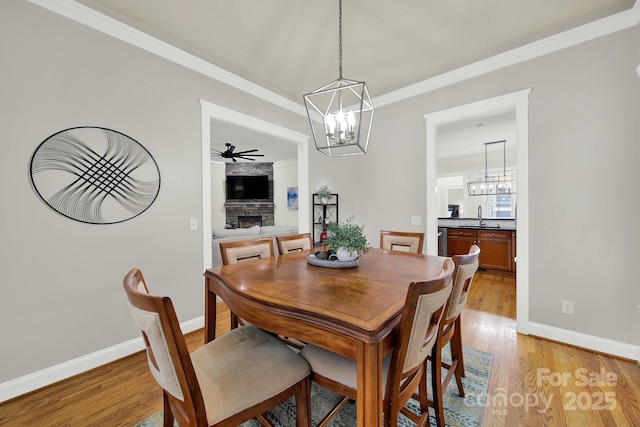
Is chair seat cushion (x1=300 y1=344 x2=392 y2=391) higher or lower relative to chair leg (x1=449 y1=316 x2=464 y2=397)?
higher

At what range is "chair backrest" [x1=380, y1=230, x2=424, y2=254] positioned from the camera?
246cm

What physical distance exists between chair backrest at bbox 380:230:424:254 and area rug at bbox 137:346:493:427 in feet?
3.38

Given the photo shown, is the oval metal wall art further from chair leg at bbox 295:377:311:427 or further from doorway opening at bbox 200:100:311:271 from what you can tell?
chair leg at bbox 295:377:311:427

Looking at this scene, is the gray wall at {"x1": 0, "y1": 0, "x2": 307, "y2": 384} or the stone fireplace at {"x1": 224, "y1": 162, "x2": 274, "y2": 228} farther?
the stone fireplace at {"x1": 224, "y1": 162, "x2": 274, "y2": 228}

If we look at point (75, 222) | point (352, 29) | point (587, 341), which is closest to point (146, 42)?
point (75, 222)

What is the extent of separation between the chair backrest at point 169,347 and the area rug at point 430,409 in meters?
0.82

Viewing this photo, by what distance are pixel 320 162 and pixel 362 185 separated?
83 centimetres

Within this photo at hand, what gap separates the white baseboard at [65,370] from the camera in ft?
5.60

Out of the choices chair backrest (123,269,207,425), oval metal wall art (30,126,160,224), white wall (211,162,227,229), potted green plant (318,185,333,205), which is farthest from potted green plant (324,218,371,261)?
white wall (211,162,227,229)

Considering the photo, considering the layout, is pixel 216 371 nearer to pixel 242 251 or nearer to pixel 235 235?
pixel 242 251

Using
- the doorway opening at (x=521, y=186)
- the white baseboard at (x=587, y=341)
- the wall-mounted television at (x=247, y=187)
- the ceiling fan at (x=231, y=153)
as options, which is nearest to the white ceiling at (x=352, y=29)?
the doorway opening at (x=521, y=186)

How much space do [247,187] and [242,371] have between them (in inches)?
287

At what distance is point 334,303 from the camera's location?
3.61 feet

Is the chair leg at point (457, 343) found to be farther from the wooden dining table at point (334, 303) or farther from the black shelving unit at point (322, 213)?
the black shelving unit at point (322, 213)
